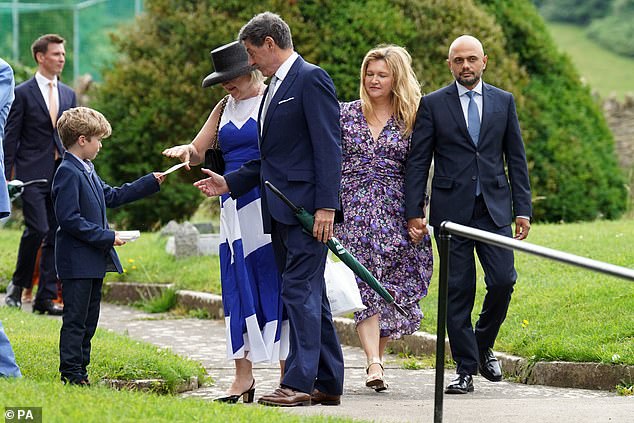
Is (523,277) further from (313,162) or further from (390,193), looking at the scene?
(313,162)

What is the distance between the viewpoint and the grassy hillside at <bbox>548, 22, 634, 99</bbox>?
159ft

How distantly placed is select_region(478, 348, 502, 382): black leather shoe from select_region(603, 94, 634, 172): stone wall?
592 inches

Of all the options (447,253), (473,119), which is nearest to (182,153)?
(473,119)

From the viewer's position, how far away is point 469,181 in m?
7.25

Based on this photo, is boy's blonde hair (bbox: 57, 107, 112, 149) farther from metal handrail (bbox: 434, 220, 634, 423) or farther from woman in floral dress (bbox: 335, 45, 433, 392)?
metal handrail (bbox: 434, 220, 634, 423)

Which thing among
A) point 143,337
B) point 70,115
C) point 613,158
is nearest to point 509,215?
point 70,115

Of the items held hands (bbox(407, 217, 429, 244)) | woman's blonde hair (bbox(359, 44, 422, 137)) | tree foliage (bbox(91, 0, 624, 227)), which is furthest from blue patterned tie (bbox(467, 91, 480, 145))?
tree foliage (bbox(91, 0, 624, 227))

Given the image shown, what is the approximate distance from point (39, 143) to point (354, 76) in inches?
199

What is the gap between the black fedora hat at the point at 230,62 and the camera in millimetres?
6875

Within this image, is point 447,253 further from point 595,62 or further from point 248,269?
point 595,62

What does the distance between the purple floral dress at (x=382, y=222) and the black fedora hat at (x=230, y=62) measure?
1073 mm

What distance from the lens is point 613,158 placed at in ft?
55.0

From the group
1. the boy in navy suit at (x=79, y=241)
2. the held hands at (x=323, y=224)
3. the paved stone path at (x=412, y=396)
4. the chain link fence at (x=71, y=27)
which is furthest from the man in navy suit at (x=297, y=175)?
the chain link fence at (x=71, y=27)

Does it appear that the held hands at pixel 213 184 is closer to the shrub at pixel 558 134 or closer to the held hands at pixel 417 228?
the held hands at pixel 417 228
